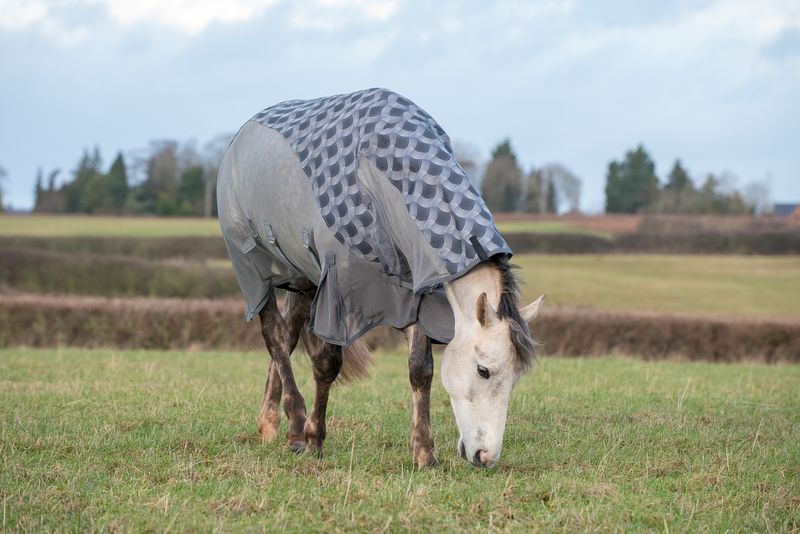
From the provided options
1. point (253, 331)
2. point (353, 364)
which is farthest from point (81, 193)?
point (353, 364)

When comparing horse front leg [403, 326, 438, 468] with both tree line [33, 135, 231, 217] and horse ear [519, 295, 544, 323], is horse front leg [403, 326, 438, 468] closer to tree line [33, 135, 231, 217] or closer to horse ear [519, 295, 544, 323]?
horse ear [519, 295, 544, 323]

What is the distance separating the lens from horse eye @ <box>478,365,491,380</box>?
18.1 feet

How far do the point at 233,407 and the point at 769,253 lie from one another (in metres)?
54.2

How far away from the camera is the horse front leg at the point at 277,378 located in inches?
283

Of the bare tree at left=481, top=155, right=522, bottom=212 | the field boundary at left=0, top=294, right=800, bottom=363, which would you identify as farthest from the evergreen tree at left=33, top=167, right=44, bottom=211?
the field boundary at left=0, top=294, right=800, bottom=363

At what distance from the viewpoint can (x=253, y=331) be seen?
1997 cm

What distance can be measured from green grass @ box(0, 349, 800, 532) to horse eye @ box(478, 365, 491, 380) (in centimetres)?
60

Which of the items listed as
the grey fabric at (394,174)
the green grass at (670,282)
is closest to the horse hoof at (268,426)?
the grey fabric at (394,174)

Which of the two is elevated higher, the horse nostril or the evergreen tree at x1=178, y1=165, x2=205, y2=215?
the evergreen tree at x1=178, y1=165, x2=205, y2=215

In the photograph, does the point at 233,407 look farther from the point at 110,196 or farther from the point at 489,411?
the point at 110,196

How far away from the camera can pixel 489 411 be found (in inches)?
218

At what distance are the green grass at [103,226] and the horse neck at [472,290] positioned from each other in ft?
173

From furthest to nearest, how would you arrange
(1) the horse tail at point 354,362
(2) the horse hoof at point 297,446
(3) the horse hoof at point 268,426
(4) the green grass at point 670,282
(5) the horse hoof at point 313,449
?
(4) the green grass at point 670,282 → (1) the horse tail at point 354,362 → (3) the horse hoof at point 268,426 → (2) the horse hoof at point 297,446 → (5) the horse hoof at point 313,449

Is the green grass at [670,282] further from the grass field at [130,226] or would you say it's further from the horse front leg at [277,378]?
the horse front leg at [277,378]
